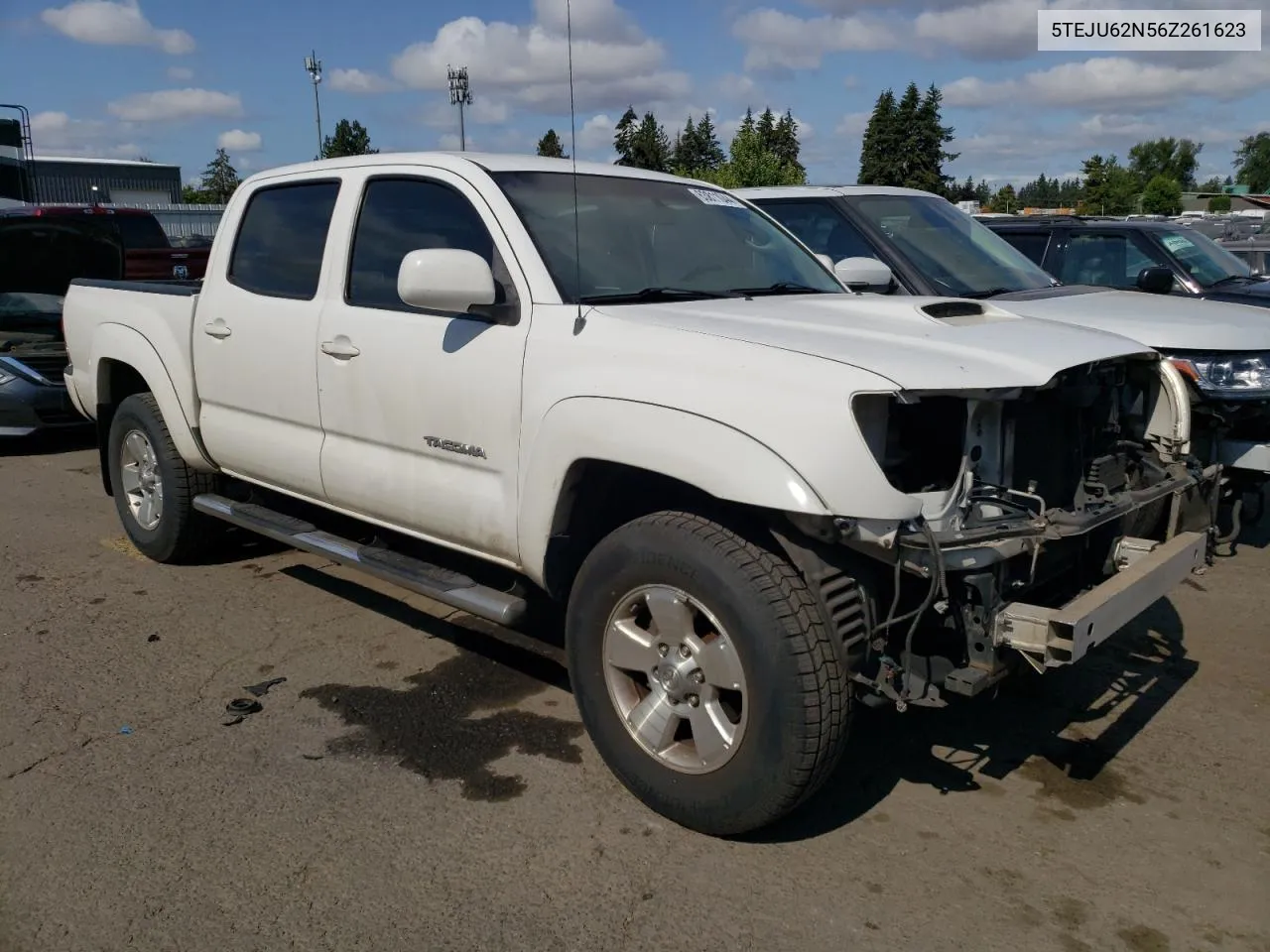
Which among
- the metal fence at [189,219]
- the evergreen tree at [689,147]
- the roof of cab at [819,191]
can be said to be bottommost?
the roof of cab at [819,191]

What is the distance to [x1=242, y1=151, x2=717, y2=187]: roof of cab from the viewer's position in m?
4.16

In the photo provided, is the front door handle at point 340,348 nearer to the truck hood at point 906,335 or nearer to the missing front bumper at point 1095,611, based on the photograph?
the truck hood at point 906,335

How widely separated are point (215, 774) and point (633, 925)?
5.31 feet

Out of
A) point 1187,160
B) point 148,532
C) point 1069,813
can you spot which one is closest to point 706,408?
point 1069,813

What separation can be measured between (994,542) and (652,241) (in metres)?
1.90

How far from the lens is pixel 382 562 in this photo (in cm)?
427

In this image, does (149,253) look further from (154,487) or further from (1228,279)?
(1228,279)

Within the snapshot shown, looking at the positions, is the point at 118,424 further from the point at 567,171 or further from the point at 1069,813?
the point at 1069,813

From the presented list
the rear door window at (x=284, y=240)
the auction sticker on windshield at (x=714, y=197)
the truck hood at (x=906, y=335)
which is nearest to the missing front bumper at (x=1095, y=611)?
the truck hood at (x=906, y=335)

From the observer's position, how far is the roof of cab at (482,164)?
4160 mm

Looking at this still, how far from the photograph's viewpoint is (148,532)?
5949 mm

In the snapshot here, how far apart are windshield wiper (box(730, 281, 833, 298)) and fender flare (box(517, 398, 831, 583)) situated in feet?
3.60

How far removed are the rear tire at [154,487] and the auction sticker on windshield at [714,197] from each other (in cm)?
285

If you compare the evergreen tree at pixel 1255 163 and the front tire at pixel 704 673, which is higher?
the evergreen tree at pixel 1255 163
